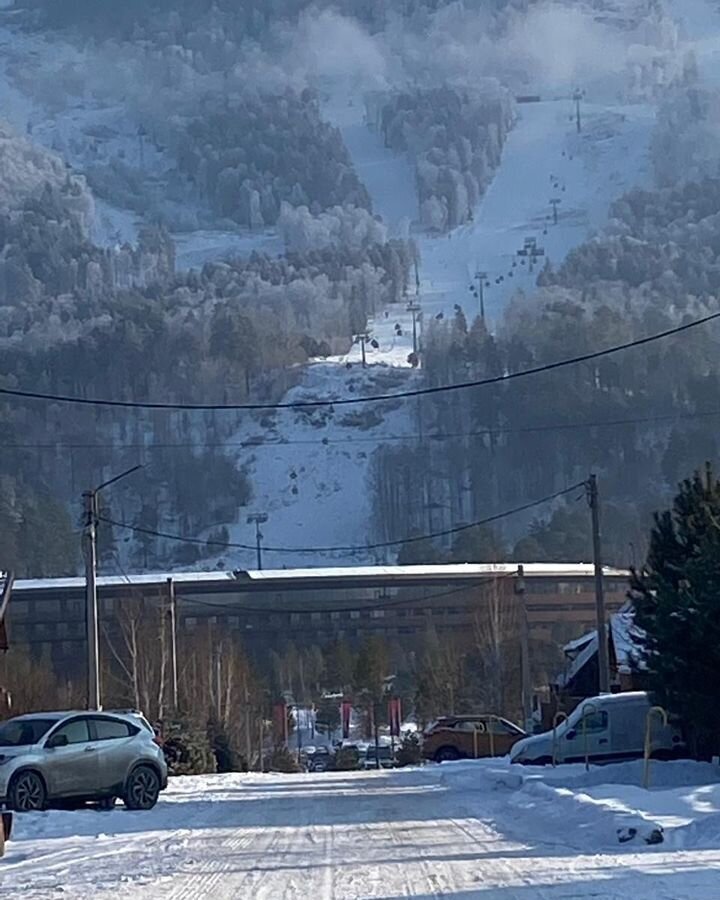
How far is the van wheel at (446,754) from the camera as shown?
5244 centimetres

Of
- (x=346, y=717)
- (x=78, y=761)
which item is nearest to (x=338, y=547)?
(x=346, y=717)

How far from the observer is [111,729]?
83.5 feet

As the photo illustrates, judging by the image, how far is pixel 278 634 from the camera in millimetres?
99188

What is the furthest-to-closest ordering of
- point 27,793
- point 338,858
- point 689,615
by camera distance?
point 689,615 → point 27,793 → point 338,858

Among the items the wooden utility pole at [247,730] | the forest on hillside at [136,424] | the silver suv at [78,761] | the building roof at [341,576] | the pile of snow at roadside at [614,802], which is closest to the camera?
the pile of snow at roadside at [614,802]

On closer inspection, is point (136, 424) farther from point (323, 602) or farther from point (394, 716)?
point (394, 716)

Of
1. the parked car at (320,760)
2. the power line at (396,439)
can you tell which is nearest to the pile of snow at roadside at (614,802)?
the parked car at (320,760)

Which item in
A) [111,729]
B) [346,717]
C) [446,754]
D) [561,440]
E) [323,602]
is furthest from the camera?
[561,440]

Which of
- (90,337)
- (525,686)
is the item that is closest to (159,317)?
(90,337)

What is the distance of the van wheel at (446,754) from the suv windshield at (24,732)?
93.4ft

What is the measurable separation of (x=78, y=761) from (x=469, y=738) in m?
28.8

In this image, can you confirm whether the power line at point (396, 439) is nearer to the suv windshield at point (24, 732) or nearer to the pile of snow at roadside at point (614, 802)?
the pile of snow at roadside at point (614, 802)

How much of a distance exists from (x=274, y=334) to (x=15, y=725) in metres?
169

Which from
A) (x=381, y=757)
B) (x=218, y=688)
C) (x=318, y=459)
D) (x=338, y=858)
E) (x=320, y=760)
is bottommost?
(x=320, y=760)
